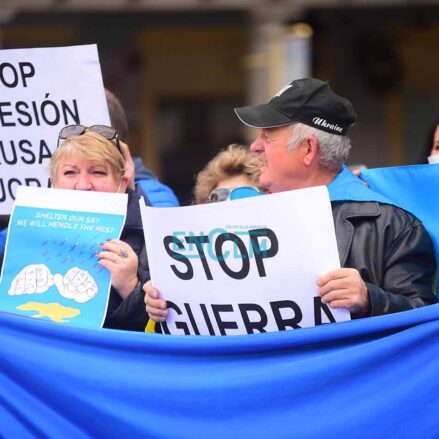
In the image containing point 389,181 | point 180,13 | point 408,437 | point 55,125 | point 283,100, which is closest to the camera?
point 408,437

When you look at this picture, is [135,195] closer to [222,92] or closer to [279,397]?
[279,397]

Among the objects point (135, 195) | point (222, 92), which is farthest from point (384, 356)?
point (222, 92)

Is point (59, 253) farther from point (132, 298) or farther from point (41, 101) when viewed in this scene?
point (41, 101)

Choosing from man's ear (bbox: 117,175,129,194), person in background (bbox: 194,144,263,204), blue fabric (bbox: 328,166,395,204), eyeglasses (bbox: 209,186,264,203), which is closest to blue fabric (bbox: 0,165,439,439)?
blue fabric (bbox: 328,166,395,204)

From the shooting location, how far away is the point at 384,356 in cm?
287

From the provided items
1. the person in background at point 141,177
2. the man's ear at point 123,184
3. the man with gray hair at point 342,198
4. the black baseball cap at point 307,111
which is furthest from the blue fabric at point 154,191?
the black baseball cap at point 307,111

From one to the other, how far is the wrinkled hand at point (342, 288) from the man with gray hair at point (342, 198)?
6cm

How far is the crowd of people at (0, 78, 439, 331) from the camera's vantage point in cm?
310

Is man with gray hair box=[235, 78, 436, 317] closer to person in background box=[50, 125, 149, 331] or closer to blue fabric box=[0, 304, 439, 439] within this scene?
blue fabric box=[0, 304, 439, 439]

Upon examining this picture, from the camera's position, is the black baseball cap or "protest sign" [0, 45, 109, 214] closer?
the black baseball cap

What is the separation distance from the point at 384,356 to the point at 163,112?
1048 cm

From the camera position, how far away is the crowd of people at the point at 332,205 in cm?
310

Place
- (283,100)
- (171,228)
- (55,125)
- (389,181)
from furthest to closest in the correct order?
(55,125), (389,181), (283,100), (171,228)

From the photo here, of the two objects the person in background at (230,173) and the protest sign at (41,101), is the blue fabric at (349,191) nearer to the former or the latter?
the person in background at (230,173)
